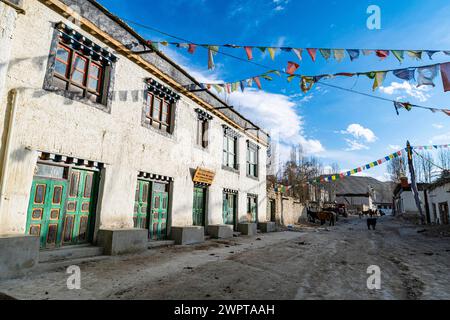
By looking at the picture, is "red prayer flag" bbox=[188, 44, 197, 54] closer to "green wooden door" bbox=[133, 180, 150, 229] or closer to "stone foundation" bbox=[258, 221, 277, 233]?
"green wooden door" bbox=[133, 180, 150, 229]

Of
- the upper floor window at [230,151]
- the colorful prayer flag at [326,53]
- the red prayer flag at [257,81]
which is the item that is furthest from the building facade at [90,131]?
the colorful prayer flag at [326,53]

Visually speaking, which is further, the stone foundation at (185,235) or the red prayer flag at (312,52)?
the stone foundation at (185,235)

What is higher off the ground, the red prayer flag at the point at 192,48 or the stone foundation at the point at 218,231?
the red prayer flag at the point at 192,48

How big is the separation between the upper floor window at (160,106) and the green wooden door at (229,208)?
5.70 metres

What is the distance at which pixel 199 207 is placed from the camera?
12.6m

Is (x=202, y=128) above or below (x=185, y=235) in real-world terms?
above

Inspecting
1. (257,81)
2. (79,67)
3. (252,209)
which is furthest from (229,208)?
(79,67)

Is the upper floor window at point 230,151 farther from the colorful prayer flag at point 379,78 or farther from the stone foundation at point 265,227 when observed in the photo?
the colorful prayer flag at point 379,78

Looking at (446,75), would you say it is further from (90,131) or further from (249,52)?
(90,131)

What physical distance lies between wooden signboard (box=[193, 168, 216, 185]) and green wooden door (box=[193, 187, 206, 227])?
1.59ft

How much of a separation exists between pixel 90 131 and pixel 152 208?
3.64 metres

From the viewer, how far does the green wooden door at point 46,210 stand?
613cm
